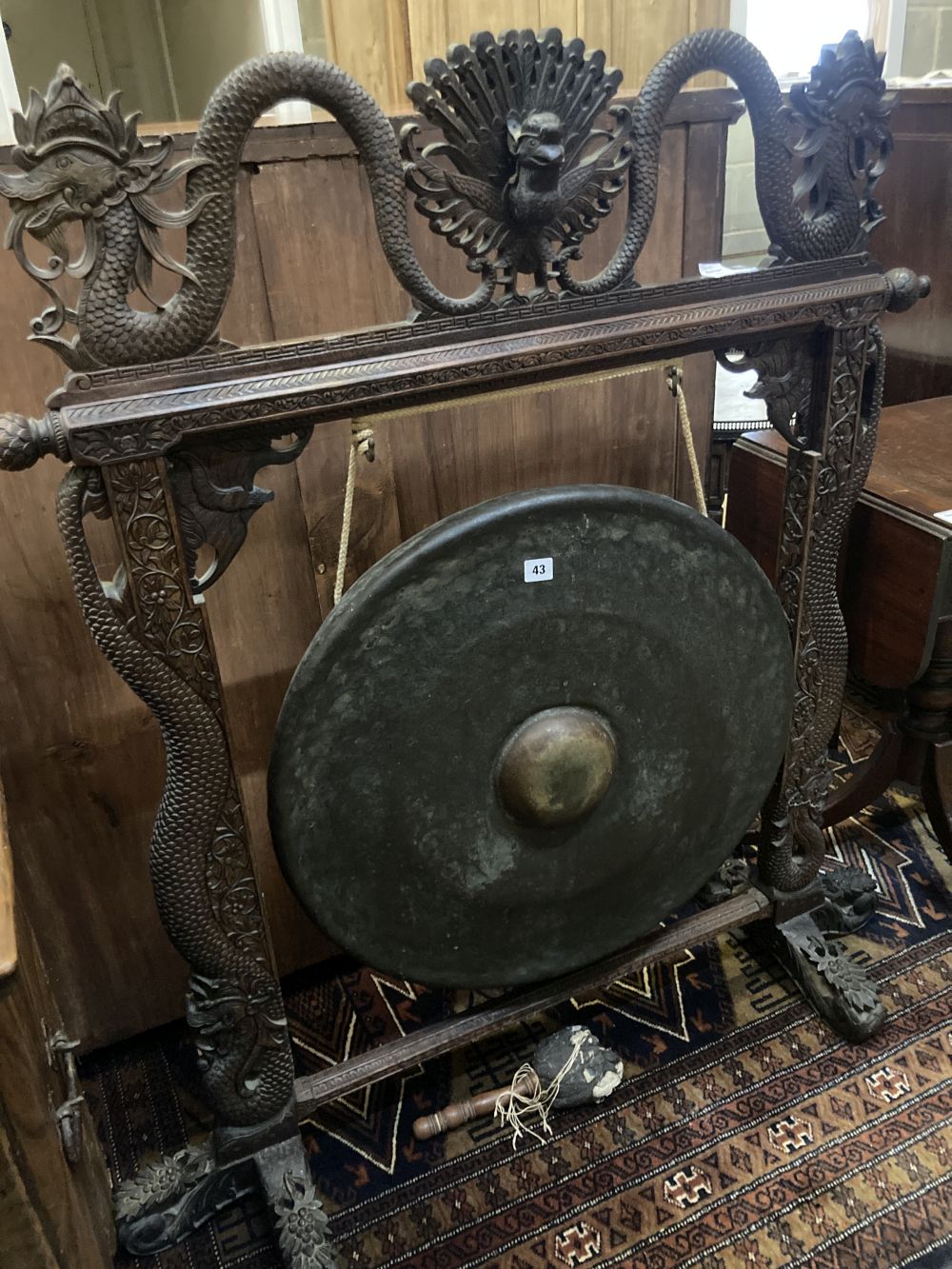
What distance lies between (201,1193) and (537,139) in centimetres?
147

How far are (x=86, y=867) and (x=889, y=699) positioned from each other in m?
1.49

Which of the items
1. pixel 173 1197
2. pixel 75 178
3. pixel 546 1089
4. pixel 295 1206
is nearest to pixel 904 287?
pixel 75 178

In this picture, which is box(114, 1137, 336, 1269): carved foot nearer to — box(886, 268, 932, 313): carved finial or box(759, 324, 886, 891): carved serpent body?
box(759, 324, 886, 891): carved serpent body

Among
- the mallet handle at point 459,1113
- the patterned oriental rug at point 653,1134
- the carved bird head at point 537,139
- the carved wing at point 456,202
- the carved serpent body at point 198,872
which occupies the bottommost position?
the patterned oriental rug at point 653,1134

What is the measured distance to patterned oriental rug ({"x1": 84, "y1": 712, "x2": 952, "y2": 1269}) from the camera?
1423mm

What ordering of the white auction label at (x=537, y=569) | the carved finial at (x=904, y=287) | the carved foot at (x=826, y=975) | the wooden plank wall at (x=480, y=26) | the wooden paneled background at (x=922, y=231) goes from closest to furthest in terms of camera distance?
the white auction label at (x=537, y=569)
the carved finial at (x=904, y=287)
the carved foot at (x=826, y=975)
the wooden plank wall at (x=480, y=26)
the wooden paneled background at (x=922, y=231)

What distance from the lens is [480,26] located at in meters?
1.96

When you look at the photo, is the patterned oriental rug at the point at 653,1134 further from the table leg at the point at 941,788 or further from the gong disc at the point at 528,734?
the gong disc at the point at 528,734

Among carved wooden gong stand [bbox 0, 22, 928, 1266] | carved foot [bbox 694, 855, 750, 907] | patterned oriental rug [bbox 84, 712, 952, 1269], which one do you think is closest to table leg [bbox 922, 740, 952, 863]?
patterned oriental rug [bbox 84, 712, 952, 1269]

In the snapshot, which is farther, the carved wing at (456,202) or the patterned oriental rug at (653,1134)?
the patterned oriental rug at (653,1134)

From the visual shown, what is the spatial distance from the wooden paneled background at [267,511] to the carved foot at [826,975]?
811mm

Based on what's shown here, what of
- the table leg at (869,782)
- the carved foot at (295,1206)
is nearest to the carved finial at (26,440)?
the carved foot at (295,1206)

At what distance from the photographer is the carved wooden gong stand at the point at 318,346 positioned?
0.97 m

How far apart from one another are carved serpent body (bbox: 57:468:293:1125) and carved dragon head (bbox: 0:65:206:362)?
22 cm
